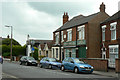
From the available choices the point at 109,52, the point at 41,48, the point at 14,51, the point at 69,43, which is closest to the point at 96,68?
the point at 109,52

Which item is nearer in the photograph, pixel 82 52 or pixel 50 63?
pixel 50 63

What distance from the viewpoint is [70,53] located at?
38.5 m

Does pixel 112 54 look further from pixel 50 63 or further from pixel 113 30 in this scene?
pixel 50 63

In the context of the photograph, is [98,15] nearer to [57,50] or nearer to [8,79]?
[57,50]

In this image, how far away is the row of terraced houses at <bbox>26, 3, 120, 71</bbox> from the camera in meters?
29.1

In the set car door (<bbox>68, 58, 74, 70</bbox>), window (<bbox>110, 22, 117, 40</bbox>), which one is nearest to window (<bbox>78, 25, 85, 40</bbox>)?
window (<bbox>110, 22, 117, 40</bbox>)

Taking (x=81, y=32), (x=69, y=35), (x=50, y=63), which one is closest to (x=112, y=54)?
(x=81, y=32)

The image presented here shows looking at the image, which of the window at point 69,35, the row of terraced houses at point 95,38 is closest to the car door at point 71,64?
the row of terraced houses at point 95,38

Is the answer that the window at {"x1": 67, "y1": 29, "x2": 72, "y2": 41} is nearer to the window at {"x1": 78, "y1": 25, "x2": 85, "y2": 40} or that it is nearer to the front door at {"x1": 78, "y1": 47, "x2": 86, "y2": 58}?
the window at {"x1": 78, "y1": 25, "x2": 85, "y2": 40}

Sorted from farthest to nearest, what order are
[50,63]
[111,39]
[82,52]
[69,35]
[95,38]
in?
[69,35] → [82,52] → [95,38] → [111,39] → [50,63]

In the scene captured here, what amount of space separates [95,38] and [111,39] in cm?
436

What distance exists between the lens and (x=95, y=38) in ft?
111

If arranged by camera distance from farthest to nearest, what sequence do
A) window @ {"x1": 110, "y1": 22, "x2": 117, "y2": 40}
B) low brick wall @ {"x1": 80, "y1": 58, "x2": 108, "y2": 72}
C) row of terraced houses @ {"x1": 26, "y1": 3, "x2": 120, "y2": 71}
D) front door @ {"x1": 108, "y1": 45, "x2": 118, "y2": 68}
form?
window @ {"x1": 110, "y1": 22, "x2": 117, "y2": 40} < row of terraced houses @ {"x1": 26, "y1": 3, "x2": 120, "y2": 71} < front door @ {"x1": 108, "y1": 45, "x2": 118, "y2": 68} < low brick wall @ {"x1": 80, "y1": 58, "x2": 108, "y2": 72}

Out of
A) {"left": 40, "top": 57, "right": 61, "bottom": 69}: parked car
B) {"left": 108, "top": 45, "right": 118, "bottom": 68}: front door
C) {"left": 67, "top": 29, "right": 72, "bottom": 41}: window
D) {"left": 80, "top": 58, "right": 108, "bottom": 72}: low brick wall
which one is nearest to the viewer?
{"left": 80, "top": 58, "right": 108, "bottom": 72}: low brick wall
